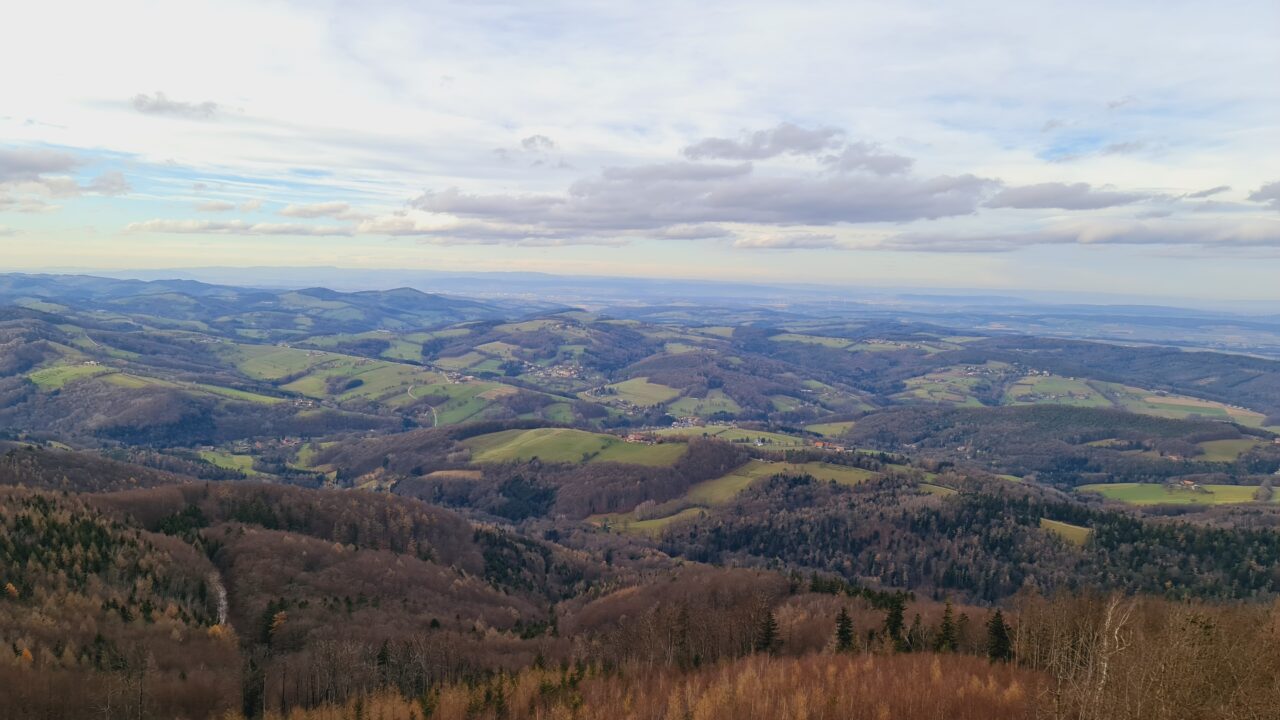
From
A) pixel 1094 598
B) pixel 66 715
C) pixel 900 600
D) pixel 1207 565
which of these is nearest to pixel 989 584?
pixel 1207 565

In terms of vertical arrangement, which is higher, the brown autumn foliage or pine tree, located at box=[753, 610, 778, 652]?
the brown autumn foliage

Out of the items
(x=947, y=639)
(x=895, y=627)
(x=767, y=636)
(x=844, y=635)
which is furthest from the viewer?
(x=767, y=636)

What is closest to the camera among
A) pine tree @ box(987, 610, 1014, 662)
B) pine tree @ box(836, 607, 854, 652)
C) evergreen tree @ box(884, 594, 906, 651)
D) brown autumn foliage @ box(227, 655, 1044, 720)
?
brown autumn foliage @ box(227, 655, 1044, 720)

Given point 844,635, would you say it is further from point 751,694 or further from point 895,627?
point 751,694

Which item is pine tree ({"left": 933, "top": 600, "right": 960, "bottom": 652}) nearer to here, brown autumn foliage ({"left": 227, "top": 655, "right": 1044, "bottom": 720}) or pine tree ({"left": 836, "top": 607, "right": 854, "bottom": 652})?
brown autumn foliage ({"left": 227, "top": 655, "right": 1044, "bottom": 720})

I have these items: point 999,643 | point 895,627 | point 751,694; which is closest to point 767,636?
point 895,627

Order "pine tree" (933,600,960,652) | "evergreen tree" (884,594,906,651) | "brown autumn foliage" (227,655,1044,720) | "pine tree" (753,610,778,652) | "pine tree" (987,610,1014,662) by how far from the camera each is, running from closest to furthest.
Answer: "brown autumn foliage" (227,655,1044,720) → "pine tree" (987,610,1014,662) → "pine tree" (933,600,960,652) → "evergreen tree" (884,594,906,651) → "pine tree" (753,610,778,652)

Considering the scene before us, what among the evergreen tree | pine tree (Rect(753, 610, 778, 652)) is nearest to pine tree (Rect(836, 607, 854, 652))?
the evergreen tree
